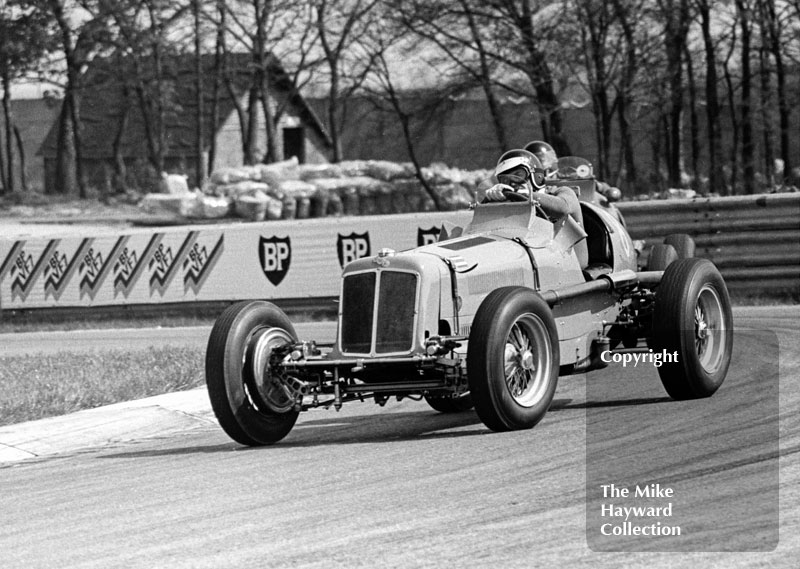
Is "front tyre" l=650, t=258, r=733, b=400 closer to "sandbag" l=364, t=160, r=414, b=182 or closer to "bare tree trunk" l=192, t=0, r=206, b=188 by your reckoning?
"sandbag" l=364, t=160, r=414, b=182

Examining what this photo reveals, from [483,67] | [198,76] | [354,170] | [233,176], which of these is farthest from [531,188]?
[198,76]

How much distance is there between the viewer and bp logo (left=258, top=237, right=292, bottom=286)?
19078 millimetres

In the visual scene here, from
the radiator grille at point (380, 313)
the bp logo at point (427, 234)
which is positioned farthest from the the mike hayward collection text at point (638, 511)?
the bp logo at point (427, 234)

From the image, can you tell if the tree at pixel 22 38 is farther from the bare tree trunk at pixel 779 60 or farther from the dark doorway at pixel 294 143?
the bare tree trunk at pixel 779 60

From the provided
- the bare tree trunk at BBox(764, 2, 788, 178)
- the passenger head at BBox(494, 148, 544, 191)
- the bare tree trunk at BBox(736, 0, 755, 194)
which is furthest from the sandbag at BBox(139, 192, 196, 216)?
the passenger head at BBox(494, 148, 544, 191)

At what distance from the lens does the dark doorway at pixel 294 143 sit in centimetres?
6128

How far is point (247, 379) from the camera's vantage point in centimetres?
859

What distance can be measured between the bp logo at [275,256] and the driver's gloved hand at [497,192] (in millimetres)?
9519

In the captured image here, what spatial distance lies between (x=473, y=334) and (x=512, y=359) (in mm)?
385

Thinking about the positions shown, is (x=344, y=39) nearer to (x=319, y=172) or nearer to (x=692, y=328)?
(x=319, y=172)

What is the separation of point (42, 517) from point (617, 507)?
276cm

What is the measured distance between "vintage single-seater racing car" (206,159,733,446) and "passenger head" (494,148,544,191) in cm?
35

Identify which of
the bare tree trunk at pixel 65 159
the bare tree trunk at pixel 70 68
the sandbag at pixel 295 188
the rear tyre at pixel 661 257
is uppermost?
the bare tree trunk at pixel 70 68

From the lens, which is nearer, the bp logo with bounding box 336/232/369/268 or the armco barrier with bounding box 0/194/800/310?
the armco barrier with bounding box 0/194/800/310
